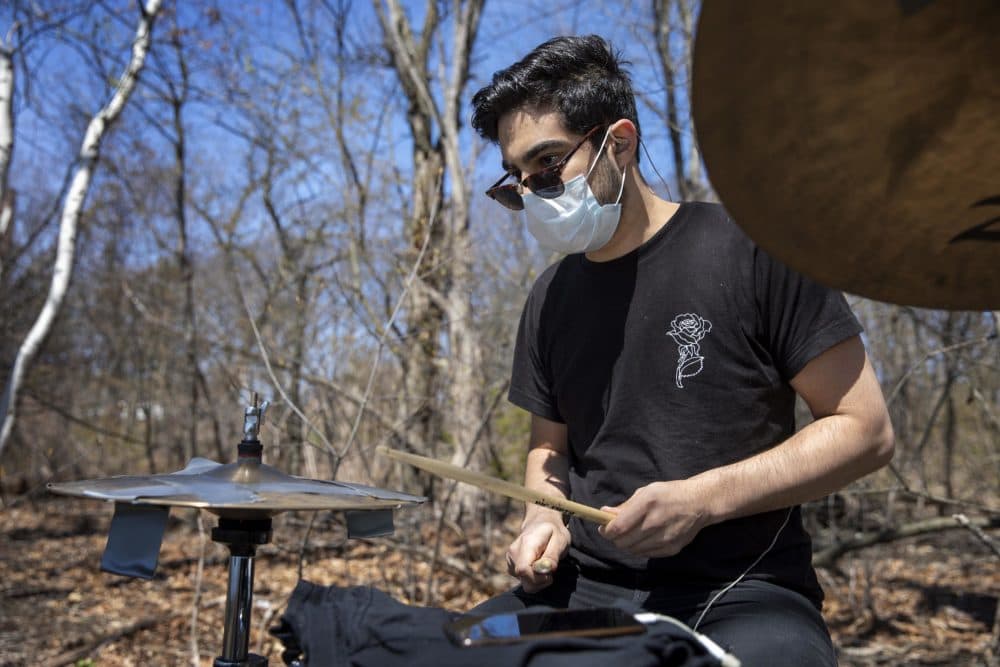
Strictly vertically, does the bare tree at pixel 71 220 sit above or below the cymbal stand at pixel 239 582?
above

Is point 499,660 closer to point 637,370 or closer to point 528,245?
point 637,370

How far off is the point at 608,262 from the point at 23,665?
12.1ft

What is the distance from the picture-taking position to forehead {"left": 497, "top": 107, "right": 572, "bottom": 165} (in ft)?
6.51

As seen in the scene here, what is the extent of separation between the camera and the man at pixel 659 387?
1587 mm

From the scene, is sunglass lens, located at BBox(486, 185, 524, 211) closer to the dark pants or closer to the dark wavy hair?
the dark wavy hair

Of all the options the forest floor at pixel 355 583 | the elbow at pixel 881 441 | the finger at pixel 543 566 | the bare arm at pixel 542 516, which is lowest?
the forest floor at pixel 355 583

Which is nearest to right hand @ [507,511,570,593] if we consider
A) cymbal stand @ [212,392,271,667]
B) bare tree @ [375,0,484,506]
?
cymbal stand @ [212,392,271,667]

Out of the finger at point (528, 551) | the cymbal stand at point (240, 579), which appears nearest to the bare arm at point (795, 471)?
the finger at point (528, 551)

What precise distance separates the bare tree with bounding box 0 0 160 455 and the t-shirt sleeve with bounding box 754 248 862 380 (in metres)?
5.48

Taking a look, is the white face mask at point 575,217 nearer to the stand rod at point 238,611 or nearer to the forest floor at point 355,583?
the stand rod at point 238,611

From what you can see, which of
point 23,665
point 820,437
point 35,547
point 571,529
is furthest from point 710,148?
point 35,547

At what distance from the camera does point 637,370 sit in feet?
6.10

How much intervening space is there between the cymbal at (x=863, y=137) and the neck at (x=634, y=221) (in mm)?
893

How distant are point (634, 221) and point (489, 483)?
35.4 inches
